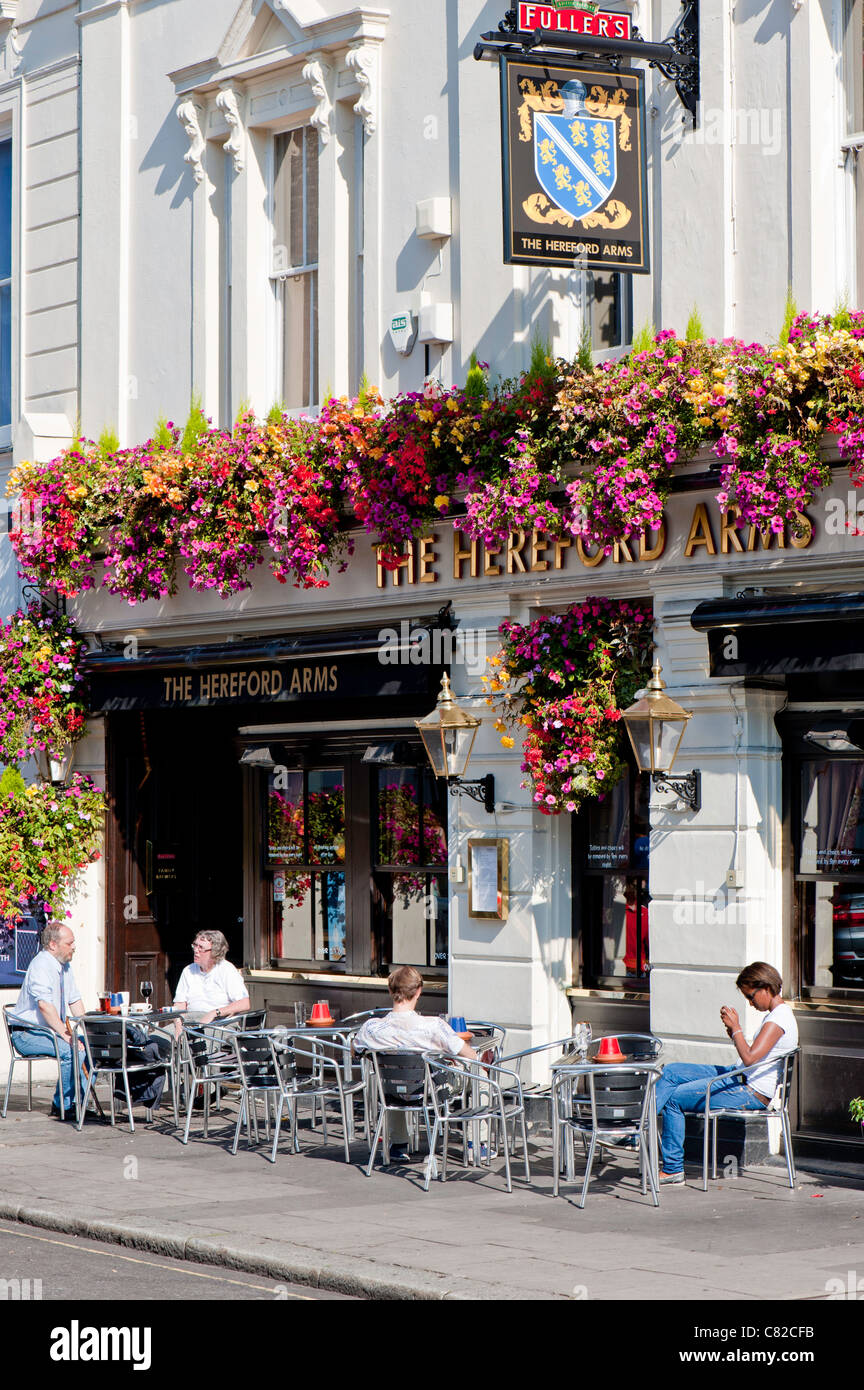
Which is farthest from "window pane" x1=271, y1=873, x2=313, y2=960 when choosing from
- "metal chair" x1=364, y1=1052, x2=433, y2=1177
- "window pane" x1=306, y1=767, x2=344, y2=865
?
"metal chair" x1=364, y1=1052, x2=433, y2=1177

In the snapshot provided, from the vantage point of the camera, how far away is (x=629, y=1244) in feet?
29.9

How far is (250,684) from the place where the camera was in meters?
14.7

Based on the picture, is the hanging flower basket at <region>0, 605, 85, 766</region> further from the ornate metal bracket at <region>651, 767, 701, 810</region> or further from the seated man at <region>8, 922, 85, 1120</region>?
the ornate metal bracket at <region>651, 767, 701, 810</region>

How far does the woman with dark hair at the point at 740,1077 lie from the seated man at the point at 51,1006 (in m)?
4.94

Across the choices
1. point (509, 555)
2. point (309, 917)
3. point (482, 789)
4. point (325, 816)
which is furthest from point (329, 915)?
point (509, 555)

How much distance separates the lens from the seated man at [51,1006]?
45.2 feet

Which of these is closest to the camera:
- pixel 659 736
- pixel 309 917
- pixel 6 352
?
pixel 659 736

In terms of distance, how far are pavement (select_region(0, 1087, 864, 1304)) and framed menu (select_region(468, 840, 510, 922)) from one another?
1.66 metres

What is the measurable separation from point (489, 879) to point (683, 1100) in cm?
272

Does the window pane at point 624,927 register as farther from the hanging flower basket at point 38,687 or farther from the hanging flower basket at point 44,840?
the hanging flower basket at point 38,687

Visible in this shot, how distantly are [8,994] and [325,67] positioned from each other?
8.38 metres

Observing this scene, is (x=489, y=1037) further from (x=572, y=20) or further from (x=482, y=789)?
(x=572, y=20)

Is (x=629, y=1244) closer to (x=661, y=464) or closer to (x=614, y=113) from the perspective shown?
(x=661, y=464)
